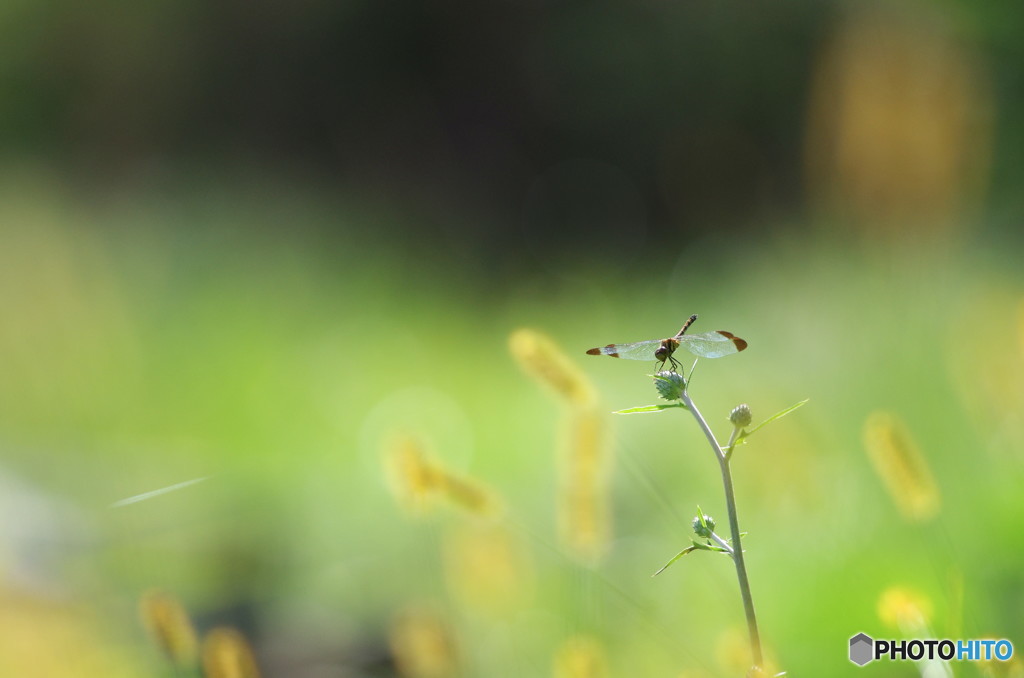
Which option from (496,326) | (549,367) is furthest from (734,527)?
(496,326)

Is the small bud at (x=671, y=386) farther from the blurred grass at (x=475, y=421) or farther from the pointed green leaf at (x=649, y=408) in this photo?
the blurred grass at (x=475, y=421)

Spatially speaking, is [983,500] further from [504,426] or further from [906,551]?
[504,426]

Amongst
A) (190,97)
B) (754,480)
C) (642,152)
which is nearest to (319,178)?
(190,97)

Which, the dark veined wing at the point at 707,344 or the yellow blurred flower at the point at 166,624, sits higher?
the dark veined wing at the point at 707,344

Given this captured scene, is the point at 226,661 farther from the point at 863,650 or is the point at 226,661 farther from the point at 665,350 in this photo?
the point at 863,650

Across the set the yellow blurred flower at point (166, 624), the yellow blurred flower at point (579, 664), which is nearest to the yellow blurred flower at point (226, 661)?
the yellow blurred flower at point (166, 624)

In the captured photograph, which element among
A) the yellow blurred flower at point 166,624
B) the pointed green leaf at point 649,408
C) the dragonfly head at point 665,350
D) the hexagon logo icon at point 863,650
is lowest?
the hexagon logo icon at point 863,650
